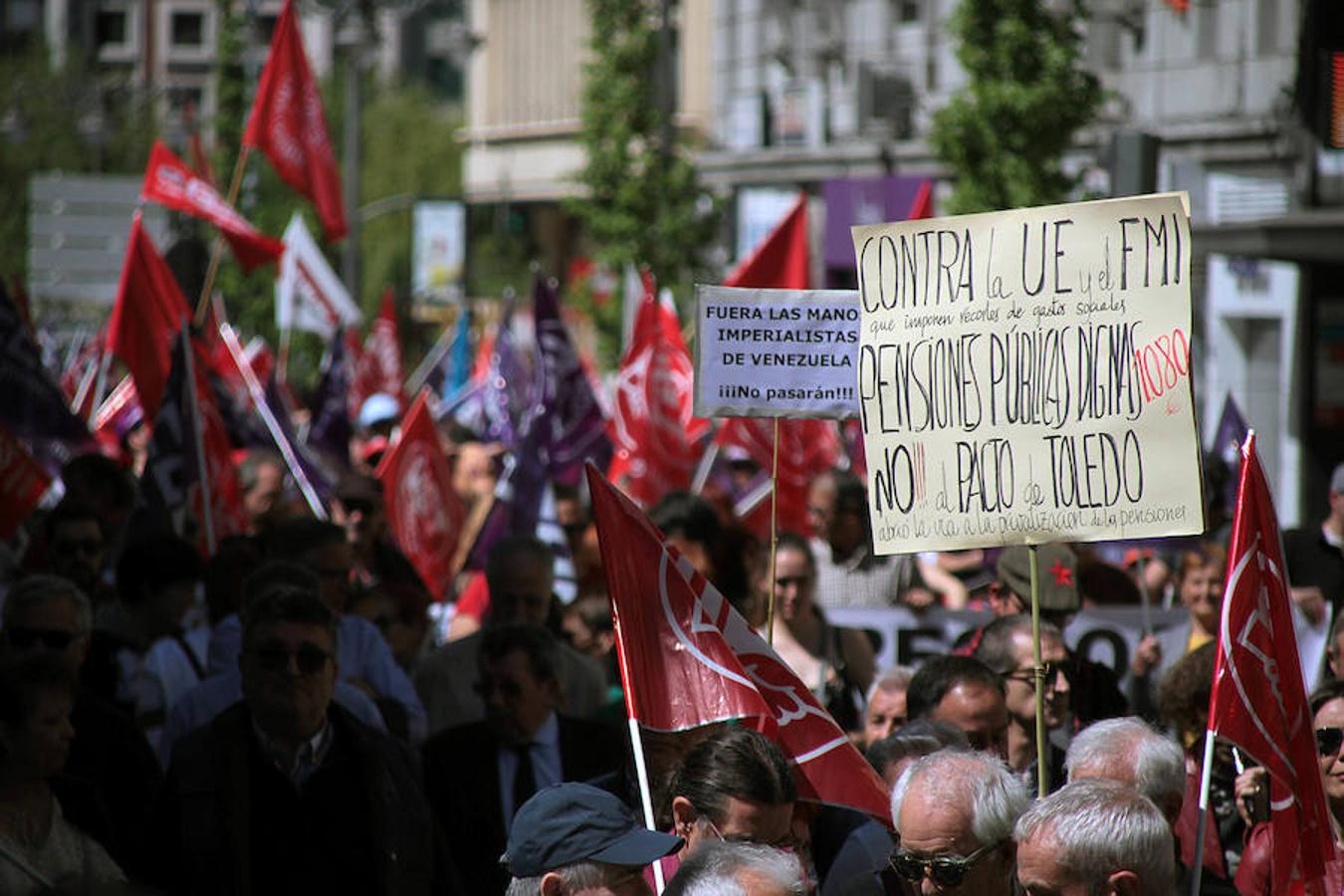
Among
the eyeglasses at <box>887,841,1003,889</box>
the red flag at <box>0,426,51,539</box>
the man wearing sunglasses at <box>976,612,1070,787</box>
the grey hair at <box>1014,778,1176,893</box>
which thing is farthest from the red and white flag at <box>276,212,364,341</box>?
the grey hair at <box>1014,778,1176,893</box>

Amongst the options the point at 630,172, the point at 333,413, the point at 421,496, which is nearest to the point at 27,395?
the point at 421,496

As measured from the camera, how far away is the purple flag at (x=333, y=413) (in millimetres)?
16156

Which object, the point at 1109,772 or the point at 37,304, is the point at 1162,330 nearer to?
the point at 1109,772

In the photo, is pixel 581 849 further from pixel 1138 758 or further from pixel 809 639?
pixel 809 639

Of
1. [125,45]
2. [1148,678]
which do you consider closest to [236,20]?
[1148,678]

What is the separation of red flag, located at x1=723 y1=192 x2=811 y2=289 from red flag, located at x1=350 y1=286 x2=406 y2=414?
7.54m

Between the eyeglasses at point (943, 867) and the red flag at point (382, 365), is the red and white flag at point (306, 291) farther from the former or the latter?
the eyeglasses at point (943, 867)

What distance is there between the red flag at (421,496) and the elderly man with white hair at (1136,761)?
700 cm

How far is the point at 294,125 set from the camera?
1802 cm

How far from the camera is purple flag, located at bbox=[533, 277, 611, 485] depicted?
14.1 m

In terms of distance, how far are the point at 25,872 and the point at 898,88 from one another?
26.0 metres

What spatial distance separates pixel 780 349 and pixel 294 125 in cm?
1226

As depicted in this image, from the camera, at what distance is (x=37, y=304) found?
110 feet

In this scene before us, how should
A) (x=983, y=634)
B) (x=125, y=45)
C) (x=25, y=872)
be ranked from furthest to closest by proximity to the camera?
(x=125, y=45) → (x=983, y=634) → (x=25, y=872)
